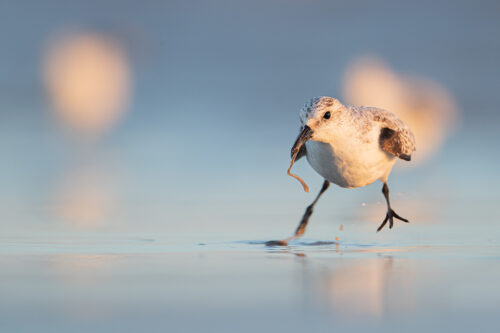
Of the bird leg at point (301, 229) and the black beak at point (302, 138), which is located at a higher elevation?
the black beak at point (302, 138)

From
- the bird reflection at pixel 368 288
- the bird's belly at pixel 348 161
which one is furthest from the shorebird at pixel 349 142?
the bird reflection at pixel 368 288

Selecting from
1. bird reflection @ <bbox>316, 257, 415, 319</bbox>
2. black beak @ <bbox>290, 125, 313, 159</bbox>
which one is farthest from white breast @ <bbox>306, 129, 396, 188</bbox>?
bird reflection @ <bbox>316, 257, 415, 319</bbox>

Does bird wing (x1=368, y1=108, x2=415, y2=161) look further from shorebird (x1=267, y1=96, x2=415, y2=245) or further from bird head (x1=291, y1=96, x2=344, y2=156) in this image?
bird head (x1=291, y1=96, x2=344, y2=156)

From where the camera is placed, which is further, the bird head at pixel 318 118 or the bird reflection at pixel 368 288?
the bird head at pixel 318 118

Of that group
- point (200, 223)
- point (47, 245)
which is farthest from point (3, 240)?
point (200, 223)

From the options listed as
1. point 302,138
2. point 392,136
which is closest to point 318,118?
point 302,138

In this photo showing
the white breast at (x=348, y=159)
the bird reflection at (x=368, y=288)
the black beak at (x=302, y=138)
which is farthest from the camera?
the white breast at (x=348, y=159)

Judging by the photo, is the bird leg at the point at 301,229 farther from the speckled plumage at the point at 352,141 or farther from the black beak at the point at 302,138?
the black beak at the point at 302,138

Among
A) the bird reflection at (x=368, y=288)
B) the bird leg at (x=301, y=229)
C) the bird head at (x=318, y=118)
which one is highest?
the bird head at (x=318, y=118)

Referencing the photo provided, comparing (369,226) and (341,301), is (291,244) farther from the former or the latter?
(341,301)

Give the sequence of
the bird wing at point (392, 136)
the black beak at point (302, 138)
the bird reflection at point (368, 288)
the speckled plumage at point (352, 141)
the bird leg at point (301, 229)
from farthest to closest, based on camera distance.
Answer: the bird wing at point (392, 136)
the bird leg at point (301, 229)
the speckled plumage at point (352, 141)
the black beak at point (302, 138)
the bird reflection at point (368, 288)
